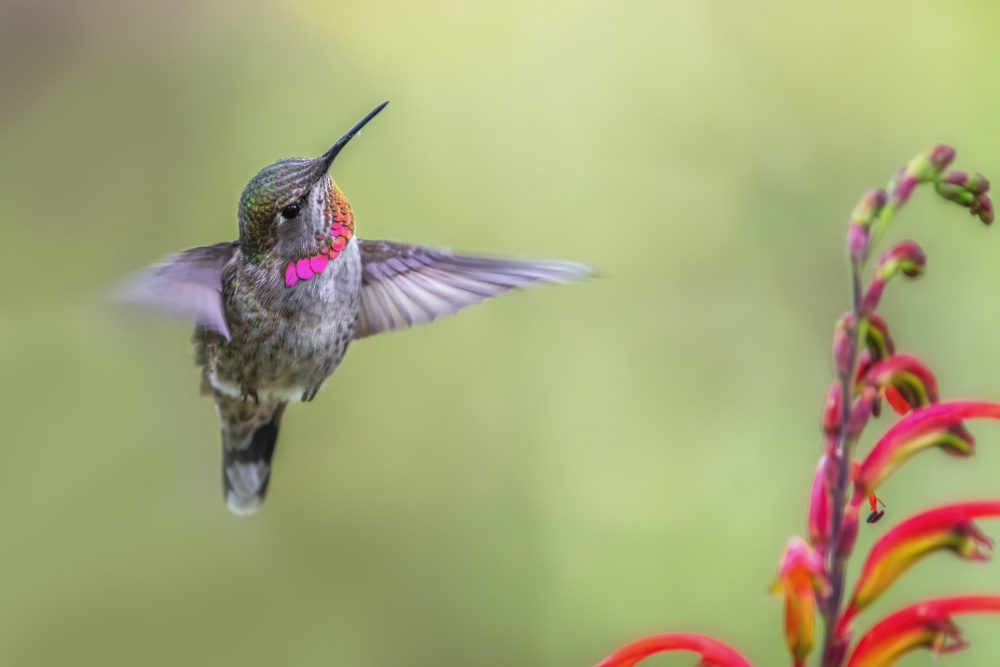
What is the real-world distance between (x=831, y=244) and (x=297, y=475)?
2.49 metres

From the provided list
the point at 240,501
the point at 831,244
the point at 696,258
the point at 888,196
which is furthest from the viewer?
the point at 696,258

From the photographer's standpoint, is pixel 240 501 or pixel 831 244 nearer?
pixel 240 501

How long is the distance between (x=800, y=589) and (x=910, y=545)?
195mm

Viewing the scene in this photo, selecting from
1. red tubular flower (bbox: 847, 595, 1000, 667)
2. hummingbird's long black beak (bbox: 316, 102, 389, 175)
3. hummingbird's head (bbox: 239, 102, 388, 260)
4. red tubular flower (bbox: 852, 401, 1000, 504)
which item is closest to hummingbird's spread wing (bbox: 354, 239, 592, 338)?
hummingbird's head (bbox: 239, 102, 388, 260)

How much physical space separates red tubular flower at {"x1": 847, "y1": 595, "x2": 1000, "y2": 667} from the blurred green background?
3.01m

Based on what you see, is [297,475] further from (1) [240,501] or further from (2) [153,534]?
(1) [240,501]

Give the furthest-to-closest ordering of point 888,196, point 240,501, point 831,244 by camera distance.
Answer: point 831,244 → point 240,501 → point 888,196

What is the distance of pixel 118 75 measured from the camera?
511 cm

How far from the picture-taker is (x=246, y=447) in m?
3.30

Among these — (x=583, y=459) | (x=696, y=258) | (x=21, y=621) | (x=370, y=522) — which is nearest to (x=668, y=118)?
(x=696, y=258)

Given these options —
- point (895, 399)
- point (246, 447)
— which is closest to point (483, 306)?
point (246, 447)

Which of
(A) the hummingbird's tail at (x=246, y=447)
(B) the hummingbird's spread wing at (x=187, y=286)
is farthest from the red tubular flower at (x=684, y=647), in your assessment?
(A) the hummingbird's tail at (x=246, y=447)

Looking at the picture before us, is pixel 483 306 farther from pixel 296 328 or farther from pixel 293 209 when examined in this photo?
pixel 293 209

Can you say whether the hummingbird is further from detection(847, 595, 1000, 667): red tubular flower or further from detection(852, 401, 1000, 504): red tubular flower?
detection(847, 595, 1000, 667): red tubular flower
